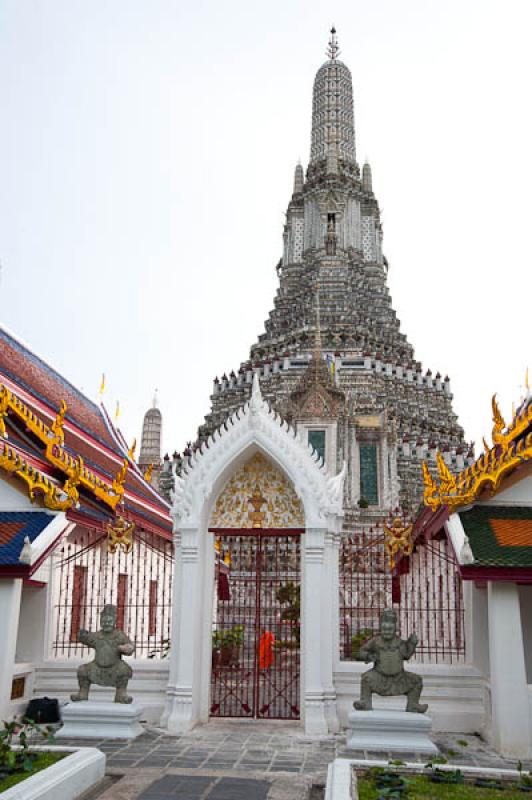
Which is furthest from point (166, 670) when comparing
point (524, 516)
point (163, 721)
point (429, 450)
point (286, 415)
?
point (429, 450)

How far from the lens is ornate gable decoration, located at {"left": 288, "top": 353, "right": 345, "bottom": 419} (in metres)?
27.4

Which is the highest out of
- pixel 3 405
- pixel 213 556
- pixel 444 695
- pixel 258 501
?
pixel 3 405

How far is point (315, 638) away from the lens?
910 centimetres

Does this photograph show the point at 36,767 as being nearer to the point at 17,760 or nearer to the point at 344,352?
the point at 17,760

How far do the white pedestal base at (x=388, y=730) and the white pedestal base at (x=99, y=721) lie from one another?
7.79ft

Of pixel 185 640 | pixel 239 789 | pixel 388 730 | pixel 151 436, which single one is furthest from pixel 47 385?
pixel 151 436

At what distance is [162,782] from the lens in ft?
21.5

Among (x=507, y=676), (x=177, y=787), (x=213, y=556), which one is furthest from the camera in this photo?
(x=213, y=556)

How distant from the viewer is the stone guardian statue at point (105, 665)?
8.75 meters

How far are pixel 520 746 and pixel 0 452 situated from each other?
691 centimetres

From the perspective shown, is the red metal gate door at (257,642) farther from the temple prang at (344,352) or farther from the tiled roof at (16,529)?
the temple prang at (344,352)

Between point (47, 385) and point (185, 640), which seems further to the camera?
point (47, 385)

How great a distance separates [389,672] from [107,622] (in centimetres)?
318

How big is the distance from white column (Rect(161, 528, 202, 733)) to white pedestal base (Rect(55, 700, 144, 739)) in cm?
60
